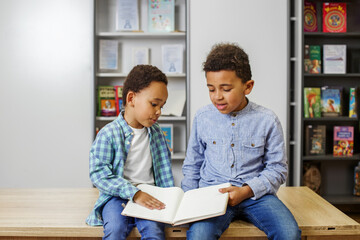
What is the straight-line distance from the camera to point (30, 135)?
3.49m

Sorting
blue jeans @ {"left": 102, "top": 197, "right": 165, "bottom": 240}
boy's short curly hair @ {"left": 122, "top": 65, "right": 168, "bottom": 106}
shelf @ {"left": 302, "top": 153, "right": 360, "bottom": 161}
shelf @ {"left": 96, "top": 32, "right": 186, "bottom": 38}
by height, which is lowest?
shelf @ {"left": 302, "top": 153, "right": 360, "bottom": 161}

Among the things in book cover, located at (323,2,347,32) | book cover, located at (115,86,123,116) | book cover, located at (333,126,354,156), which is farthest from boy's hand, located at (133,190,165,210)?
book cover, located at (323,2,347,32)

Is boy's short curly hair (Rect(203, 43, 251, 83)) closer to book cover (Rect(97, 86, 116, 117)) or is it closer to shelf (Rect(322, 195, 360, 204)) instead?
book cover (Rect(97, 86, 116, 117))

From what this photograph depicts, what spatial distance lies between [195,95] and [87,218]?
1962mm

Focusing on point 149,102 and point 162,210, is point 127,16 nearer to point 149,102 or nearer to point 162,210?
point 149,102

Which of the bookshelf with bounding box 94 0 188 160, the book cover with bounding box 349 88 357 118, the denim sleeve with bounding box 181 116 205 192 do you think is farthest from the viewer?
the bookshelf with bounding box 94 0 188 160

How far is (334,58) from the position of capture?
3.37 meters

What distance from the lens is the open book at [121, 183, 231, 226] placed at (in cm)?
126

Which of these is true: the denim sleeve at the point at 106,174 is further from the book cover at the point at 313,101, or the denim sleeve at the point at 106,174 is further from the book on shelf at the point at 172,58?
the book cover at the point at 313,101

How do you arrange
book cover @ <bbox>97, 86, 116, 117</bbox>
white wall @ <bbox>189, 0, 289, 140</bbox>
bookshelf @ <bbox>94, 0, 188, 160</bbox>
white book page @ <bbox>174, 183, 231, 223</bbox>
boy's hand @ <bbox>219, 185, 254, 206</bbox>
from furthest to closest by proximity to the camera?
bookshelf @ <bbox>94, 0, 188, 160</bbox>, book cover @ <bbox>97, 86, 116, 117</bbox>, white wall @ <bbox>189, 0, 289, 140</bbox>, boy's hand @ <bbox>219, 185, 254, 206</bbox>, white book page @ <bbox>174, 183, 231, 223</bbox>

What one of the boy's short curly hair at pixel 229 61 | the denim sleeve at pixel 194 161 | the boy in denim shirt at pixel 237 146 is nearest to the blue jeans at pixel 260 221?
the boy in denim shirt at pixel 237 146

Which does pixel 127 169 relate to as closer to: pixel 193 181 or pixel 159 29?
pixel 193 181

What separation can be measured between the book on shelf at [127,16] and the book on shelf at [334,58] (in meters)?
1.64

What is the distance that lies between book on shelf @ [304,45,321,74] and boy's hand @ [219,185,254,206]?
7.21 feet
